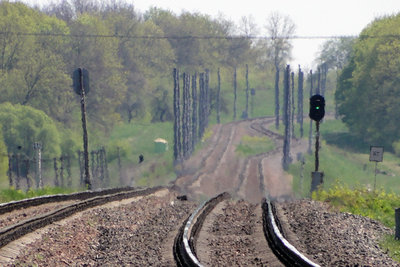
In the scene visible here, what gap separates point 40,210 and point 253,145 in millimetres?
57419

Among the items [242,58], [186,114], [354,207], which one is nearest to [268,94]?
[242,58]

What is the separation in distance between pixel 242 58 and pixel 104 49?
240ft

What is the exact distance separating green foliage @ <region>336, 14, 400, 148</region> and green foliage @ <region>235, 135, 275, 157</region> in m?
12.5

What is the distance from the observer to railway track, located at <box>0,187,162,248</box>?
492 inches

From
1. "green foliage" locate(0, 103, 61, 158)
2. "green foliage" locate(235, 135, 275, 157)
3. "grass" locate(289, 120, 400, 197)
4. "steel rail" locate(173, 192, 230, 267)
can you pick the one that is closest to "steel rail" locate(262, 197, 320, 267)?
"steel rail" locate(173, 192, 230, 267)

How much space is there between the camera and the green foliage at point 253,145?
6836 cm

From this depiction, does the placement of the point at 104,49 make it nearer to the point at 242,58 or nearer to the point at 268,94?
the point at 268,94

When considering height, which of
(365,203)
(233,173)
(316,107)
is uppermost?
(316,107)

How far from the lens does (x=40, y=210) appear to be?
17.0 m

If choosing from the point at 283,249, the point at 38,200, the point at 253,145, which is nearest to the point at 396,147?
the point at 253,145

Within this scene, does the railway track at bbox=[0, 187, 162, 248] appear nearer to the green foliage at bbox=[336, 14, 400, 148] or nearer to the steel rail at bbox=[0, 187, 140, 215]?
the steel rail at bbox=[0, 187, 140, 215]

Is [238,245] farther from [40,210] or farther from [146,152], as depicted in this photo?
[146,152]

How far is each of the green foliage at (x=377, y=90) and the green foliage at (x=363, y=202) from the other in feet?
172

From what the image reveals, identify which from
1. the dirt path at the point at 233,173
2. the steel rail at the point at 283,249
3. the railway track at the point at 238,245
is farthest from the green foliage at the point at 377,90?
the steel rail at the point at 283,249
